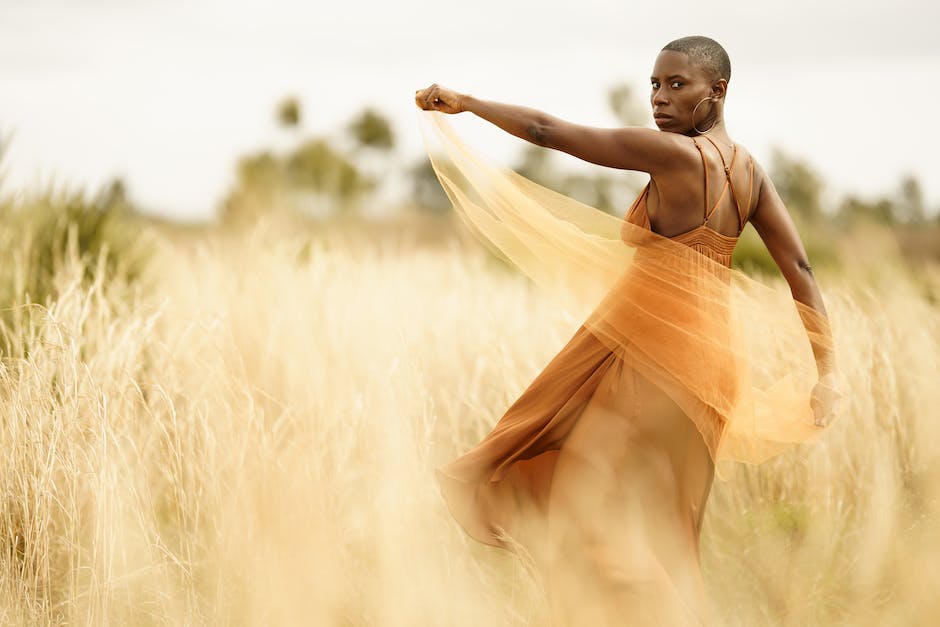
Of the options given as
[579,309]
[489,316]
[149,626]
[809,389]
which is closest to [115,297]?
[489,316]

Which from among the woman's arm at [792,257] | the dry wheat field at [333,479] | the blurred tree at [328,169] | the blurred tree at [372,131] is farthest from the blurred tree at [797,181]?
the blurred tree at [372,131]

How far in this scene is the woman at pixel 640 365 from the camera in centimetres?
232

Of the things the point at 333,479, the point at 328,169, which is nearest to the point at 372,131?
the point at 328,169

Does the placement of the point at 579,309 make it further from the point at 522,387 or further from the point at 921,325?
the point at 921,325

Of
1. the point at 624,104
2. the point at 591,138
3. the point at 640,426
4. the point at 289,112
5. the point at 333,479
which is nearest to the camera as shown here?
the point at 591,138

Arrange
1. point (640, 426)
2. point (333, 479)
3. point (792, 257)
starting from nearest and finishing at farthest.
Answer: point (640, 426), point (792, 257), point (333, 479)

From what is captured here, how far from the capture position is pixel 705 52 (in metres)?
2.32

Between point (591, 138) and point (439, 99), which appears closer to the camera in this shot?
point (591, 138)

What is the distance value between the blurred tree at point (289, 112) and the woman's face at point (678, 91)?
21686 mm

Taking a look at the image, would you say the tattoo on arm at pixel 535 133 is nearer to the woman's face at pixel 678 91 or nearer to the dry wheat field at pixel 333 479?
the woman's face at pixel 678 91

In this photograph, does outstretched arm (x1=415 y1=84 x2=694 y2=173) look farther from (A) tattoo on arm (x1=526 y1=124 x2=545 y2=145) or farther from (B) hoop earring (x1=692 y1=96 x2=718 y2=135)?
(B) hoop earring (x1=692 y1=96 x2=718 y2=135)

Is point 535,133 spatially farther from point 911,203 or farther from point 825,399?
point 911,203

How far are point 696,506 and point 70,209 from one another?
451 centimetres

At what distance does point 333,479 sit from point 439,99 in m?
1.66
